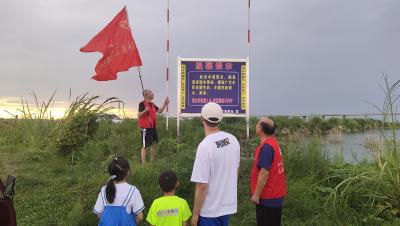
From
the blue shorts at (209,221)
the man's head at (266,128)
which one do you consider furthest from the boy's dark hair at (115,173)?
the man's head at (266,128)

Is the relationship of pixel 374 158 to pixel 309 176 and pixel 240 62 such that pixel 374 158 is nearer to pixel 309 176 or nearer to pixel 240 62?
pixel 309 176

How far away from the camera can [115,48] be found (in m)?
9.50

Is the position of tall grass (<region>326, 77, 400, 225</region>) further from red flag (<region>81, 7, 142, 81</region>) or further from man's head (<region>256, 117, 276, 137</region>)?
red flag (<region>81, 7, 142, 81</region>)

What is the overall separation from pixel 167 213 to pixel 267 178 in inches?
49.8

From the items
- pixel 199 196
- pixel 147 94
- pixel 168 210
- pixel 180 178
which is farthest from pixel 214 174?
pixel 147 94

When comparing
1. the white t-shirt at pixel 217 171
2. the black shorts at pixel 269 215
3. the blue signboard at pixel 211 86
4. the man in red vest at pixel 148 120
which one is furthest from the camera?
the blue signboard at pixel 211 86

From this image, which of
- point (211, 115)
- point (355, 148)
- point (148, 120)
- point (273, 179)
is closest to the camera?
point (211, 115)

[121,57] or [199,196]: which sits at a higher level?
[121,57]

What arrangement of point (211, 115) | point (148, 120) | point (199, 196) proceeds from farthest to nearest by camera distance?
point (148, 120)
point (211, 115)
point (199, 196)

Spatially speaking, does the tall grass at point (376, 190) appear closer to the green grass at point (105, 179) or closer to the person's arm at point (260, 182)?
the green grass at point (105, 179)

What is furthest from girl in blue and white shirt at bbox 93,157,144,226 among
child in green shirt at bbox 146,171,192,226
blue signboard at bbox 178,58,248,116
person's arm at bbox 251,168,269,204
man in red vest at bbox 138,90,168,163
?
blue signboard at bbox 178,58,248,116

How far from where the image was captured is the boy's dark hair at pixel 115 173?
4402 millimetres

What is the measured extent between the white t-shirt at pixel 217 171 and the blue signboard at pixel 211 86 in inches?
276

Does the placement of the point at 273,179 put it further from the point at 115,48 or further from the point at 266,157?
the point at 115,48
